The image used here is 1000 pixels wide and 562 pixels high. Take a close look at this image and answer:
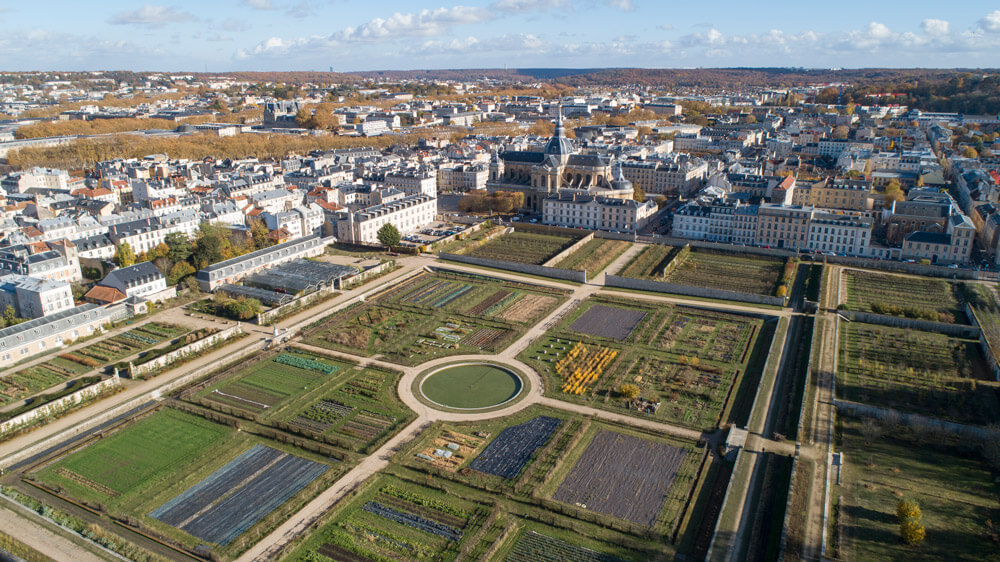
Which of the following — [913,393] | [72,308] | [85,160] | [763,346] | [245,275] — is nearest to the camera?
[913,393]

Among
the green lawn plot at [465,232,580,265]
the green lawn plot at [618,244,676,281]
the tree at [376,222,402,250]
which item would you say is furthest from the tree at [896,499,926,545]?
the tree at [376,222,402,250]

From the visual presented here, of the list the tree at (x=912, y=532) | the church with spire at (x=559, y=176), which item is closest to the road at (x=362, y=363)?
the tree at (x=912, y=532)

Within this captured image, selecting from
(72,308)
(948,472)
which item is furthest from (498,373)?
(72,308)

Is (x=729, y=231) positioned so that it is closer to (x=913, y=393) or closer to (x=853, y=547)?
(x=913, y=393)

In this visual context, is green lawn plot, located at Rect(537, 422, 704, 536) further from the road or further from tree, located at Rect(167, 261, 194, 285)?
tree, located at Rect(167, 261, 194, 285)

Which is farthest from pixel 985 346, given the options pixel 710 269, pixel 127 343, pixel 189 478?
pixel 127 343

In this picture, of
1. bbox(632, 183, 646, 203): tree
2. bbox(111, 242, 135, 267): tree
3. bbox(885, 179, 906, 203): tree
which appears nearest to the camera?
bbox(111, 242, 135, 267): tree

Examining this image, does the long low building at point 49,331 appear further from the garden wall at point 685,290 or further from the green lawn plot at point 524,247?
the garden wall at point 685,290
